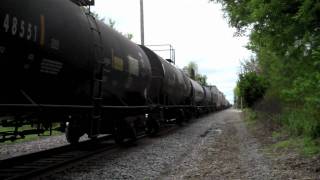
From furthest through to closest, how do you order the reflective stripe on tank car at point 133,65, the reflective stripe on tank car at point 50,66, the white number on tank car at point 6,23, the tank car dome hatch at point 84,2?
the reflective stripe on tank car at point 133,65
the tank car dome hatch at point 84,2
the reflective stripe on tank car at point 50,66
the white number on tank car at point 6,23

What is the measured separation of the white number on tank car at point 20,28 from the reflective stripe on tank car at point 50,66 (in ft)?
1.59

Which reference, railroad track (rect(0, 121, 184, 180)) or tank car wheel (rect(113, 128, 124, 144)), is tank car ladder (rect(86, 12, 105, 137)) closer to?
railroad track (rect(0, 121, 184, 180))

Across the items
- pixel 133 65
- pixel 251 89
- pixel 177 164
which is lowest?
pixel 177 164

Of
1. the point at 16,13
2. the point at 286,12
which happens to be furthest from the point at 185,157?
the point at 16,13

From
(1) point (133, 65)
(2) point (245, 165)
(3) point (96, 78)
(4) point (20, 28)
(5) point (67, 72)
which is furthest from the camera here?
(1) point (133, 65)

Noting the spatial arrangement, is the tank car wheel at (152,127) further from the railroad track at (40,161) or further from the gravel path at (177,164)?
the railroad track at (40,161)

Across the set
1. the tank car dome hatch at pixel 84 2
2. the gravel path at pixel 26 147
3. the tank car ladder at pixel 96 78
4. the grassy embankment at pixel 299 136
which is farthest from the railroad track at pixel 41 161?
the grassy embankment at pixel 299 136

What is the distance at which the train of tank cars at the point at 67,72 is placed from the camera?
629 centimetres

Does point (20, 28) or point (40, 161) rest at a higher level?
point (20, 28)

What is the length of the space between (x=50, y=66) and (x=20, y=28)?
1051 millimetres

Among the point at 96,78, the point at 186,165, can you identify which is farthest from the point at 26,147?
the point at 186,165

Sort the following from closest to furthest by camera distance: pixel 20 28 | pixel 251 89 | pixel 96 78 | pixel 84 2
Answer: pixel 20 28, pixel 96 78, pixel 84 2, pixel 251 89

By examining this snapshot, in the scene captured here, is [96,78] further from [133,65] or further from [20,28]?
[20,28]

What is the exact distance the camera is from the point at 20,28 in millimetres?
6207
